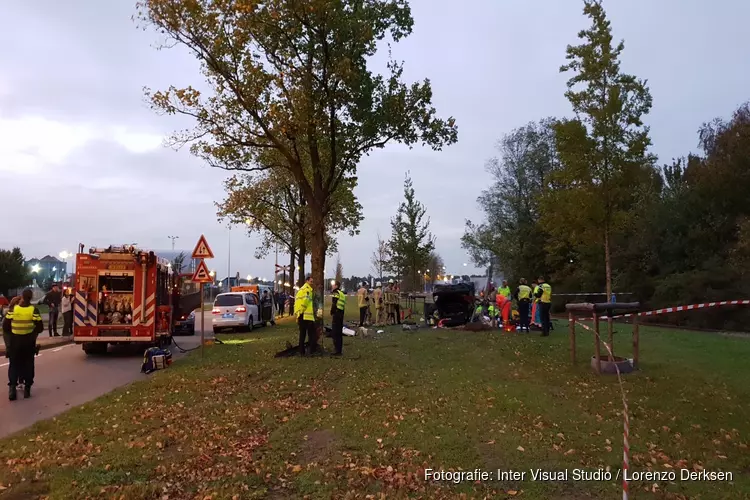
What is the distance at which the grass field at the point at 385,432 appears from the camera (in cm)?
552

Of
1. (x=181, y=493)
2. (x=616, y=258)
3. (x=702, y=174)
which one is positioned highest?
(x=702, y=174)

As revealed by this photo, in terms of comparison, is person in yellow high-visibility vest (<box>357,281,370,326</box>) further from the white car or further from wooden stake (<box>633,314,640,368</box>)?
wooden stake (<box>633,314,640,368</box>)

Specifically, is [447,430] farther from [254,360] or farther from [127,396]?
[254,360]

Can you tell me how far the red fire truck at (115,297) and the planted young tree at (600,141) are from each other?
15.4 metres

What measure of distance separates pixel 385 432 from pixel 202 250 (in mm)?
9983

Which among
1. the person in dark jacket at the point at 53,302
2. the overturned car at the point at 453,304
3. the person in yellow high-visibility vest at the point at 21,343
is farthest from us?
the overturned car at the point at 453,304

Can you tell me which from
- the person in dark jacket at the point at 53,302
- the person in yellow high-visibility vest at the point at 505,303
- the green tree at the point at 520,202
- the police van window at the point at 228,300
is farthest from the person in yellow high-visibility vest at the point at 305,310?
the green tree at the point at 520,202

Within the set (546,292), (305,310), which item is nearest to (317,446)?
(305,310)

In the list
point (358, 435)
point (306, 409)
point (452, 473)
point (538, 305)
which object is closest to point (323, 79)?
point (538, 305)

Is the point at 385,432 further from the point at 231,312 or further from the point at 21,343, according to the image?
the point at 231,312

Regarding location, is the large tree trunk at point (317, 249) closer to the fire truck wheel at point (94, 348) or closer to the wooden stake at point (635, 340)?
the fire truck wheel at point (94, 348)

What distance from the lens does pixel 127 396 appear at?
10.3 meters

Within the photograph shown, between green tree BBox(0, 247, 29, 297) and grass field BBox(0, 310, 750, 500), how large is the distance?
4220 cm

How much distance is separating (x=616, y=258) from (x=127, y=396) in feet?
95.7
